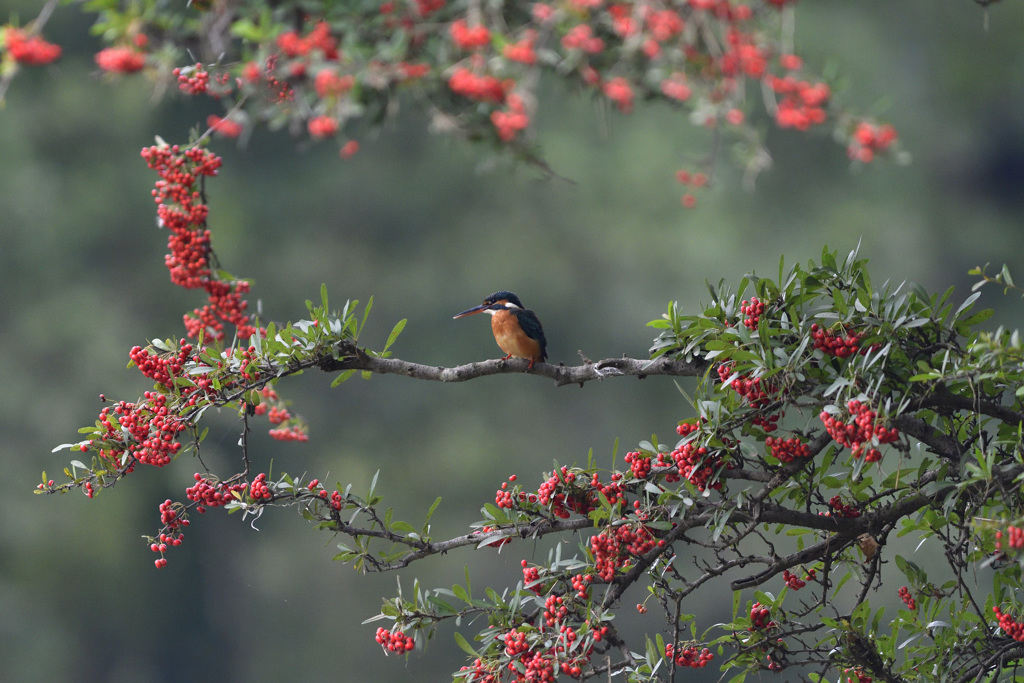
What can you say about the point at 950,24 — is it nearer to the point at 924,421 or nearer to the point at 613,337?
the point at 613,337

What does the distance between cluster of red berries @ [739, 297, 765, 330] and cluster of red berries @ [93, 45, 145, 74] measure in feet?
4.35

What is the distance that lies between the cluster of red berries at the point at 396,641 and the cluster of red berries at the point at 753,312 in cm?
92

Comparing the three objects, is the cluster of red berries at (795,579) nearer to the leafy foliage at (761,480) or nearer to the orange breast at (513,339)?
the leafy foliage at (761,480)

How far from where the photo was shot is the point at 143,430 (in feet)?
6.93

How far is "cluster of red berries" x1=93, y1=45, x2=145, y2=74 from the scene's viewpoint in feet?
6.93

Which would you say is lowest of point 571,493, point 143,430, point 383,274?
point 571,493

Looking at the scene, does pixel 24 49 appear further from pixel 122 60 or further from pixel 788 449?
pixel 788 449

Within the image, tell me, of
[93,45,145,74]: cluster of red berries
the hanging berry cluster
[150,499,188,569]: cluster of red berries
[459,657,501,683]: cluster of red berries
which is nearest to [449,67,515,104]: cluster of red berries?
the hanging berry cluster

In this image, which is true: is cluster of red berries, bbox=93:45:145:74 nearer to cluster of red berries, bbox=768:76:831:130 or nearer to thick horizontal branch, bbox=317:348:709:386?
thick horizontal branch, bbox=317:348:709:386

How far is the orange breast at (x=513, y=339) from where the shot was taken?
117 inches

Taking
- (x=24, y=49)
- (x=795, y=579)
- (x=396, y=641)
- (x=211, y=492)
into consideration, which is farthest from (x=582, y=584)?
(x=24, y=49)

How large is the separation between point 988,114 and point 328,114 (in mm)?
9103

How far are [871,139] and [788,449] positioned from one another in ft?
2.86

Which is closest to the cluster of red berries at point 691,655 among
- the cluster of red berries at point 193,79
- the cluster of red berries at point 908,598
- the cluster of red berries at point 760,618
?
the cluster of red berries at point 760,618
